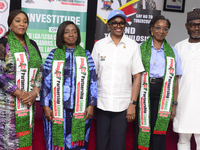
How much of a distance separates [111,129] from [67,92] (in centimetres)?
55

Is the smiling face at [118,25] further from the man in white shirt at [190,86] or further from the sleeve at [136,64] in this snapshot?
the man in white shirt at [190,86]

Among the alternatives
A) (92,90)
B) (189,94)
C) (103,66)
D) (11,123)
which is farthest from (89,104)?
(189,94)

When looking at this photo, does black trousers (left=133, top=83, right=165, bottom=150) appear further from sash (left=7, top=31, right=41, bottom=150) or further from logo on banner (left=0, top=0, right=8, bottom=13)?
logo on banner (left=0, top=0, right=8, bottom=13)

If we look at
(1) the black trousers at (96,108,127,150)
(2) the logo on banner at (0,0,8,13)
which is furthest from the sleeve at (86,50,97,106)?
(2) the logo on banner at (0,0,8,13)

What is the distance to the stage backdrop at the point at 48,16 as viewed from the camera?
3525mm

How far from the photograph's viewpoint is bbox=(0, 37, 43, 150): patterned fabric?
1.90m

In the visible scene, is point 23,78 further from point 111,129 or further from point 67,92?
point 111,129

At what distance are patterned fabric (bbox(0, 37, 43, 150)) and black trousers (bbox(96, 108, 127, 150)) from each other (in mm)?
754

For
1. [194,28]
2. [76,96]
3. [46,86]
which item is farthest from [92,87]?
[194,28]

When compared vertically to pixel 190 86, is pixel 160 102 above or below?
below

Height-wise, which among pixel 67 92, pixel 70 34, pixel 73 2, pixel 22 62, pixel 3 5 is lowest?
pixel 67 92

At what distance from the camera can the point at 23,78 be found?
6.51ft

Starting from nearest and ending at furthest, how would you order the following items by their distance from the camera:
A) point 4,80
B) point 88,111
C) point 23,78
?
point 4,80 < point 23,78 < point 88,111

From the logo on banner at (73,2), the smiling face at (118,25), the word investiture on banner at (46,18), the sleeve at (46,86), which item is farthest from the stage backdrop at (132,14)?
the sleeve at (46,86)
